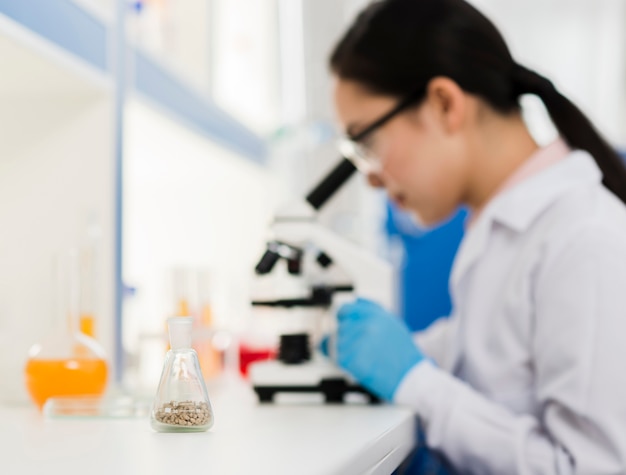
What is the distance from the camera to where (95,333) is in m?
1.42

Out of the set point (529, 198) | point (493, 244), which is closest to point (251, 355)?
point (493, 244)

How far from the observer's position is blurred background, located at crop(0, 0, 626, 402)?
55.1 inches

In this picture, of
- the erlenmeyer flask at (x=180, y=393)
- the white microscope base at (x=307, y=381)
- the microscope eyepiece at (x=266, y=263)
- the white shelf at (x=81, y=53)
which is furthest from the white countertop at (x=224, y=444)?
the white shelf at (x=81, y=53)

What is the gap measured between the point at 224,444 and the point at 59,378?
41 cm

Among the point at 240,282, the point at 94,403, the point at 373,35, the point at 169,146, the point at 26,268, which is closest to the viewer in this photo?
the point at 94,403

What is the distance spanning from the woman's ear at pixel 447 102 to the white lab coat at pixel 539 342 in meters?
0.17

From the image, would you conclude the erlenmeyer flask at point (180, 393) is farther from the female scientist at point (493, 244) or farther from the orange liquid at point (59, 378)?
the female scientist at point (493, 244)

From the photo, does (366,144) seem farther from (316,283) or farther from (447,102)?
(316,283)

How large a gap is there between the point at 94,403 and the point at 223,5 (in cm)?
182

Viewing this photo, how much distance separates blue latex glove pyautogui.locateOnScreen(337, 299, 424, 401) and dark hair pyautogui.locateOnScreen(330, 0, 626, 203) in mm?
453

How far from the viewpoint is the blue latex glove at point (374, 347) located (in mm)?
1301

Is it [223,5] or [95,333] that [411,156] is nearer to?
[95,333]

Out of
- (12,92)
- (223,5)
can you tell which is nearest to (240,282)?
(223,5)

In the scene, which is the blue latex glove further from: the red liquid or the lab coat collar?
the red liquid
